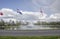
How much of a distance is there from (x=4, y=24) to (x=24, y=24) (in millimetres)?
1751

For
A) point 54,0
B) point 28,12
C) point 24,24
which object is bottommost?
point 24,24

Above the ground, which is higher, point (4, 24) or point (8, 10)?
point (8, 10)

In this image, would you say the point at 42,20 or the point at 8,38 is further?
the point at 42,20

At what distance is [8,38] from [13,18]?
261cm

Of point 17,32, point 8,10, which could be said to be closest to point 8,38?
point 17,32

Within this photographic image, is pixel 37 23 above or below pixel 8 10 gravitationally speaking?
below

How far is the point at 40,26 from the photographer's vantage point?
14164 mm

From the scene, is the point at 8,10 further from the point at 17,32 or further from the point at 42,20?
the point at 42,20

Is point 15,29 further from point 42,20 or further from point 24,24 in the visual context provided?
point 42,20

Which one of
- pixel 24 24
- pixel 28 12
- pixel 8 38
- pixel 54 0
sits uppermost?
pixel 54 0

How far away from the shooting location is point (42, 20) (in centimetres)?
1380

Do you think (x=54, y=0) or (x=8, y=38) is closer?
(x=8, y=38)

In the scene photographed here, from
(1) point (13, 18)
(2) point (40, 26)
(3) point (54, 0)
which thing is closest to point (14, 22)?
(1) point (13, 18)

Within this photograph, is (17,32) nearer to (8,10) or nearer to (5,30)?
(5,30)
